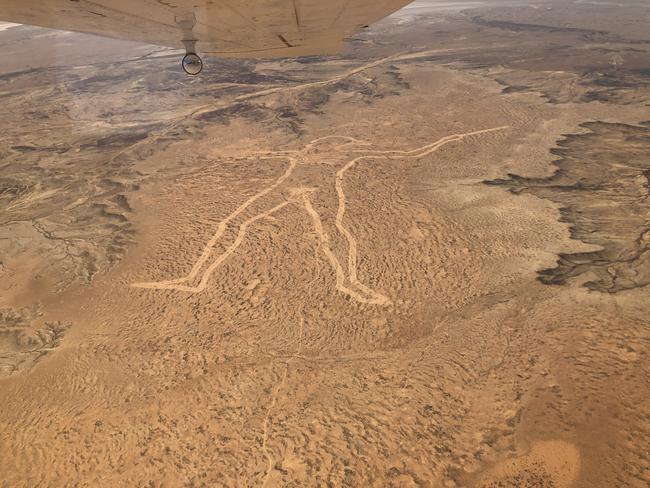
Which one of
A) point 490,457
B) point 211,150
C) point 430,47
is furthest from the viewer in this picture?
point 430,47

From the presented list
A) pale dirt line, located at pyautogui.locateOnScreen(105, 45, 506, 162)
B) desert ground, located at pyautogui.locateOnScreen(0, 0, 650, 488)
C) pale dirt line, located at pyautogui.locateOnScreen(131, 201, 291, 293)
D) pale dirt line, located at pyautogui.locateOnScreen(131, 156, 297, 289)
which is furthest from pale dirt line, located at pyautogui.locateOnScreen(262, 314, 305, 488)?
pale dirt line, located at pyautogui.locateOnScreen(105, 45, 506, 162)

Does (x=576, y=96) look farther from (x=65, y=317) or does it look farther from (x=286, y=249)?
(x=65, y=317)

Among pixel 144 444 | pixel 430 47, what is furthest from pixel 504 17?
pixel 144 444

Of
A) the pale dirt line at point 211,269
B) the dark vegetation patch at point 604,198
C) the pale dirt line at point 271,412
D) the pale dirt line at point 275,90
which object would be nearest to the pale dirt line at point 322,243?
the pale dirt line at point 211,269

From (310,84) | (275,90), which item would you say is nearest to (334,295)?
(275,90)

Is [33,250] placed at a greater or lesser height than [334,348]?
greater

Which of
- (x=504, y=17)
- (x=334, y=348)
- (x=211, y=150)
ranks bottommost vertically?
(x=334, y=348)

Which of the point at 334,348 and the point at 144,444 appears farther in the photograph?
the point at 334,348

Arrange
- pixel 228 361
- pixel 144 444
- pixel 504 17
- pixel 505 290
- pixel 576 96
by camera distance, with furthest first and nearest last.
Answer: pixel 504 17 → pixel 576 96 → pixel 505 290 → pixel 228 361 → pixel 144 444
